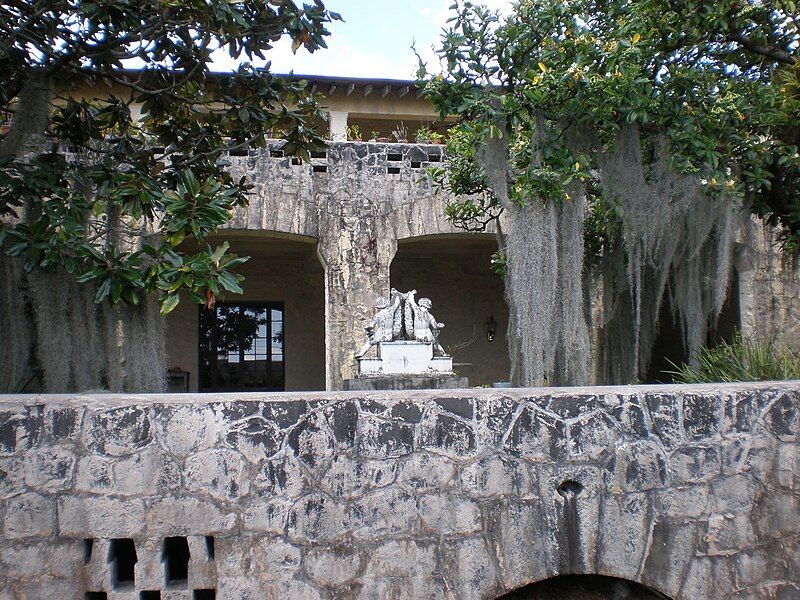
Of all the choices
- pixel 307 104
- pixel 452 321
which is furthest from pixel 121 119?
pixel 452 321

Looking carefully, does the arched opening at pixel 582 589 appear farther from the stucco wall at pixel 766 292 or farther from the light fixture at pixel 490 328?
the light fixture at pixel 490 328

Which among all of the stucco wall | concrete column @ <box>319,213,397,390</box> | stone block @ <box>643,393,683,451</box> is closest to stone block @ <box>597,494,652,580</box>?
stone block @ <box>643,393,683,451</box>

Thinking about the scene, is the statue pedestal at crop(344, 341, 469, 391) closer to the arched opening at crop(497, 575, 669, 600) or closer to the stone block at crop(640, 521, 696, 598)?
the arched opening at crop(497, 575, 669, 600)

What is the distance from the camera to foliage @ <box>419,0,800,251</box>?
6230 millimetres

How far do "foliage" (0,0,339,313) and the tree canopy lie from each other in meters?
1.58

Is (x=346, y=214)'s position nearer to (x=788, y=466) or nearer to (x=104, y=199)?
(x=104, y=199)

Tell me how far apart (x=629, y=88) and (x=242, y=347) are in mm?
8528

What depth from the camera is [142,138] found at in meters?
6.52

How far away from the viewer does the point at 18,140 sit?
17.5 feet

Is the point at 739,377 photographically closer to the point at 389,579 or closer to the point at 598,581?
the point at 598,581

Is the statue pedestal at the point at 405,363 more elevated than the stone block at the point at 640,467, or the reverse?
the statue pedestal at the point at 405,363

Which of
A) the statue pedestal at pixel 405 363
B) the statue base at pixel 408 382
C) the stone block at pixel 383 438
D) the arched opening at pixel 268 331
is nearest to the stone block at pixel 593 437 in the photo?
the stone block at pixel 383 438

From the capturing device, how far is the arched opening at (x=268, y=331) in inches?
502

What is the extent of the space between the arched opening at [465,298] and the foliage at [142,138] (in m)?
6.48
